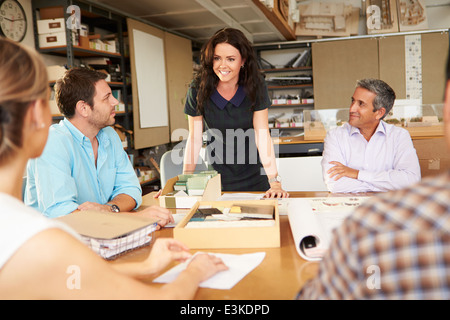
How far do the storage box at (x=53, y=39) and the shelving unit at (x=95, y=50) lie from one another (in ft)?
0.09

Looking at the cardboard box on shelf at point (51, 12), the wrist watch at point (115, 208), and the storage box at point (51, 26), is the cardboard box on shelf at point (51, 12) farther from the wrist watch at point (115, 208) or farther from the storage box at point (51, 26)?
the wrist watch at point (115, 208)

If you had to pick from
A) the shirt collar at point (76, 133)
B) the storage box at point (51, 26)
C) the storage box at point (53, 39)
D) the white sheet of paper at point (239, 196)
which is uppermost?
the storage box at point (51, 26)

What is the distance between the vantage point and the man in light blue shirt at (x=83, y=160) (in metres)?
1.66

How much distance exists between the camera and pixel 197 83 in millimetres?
2463

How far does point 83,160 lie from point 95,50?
102 inches

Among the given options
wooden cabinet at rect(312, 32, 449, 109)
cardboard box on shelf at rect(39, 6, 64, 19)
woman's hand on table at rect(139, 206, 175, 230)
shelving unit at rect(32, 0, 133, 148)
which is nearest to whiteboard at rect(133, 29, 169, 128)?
shelving unit at rect(32, 0, 133, 148)

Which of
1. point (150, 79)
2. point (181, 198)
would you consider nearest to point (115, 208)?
point (181, 198)

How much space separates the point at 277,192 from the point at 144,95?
3421mm

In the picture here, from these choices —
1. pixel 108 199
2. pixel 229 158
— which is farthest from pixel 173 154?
pixel 108 199

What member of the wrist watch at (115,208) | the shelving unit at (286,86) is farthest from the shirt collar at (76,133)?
the shelving unit at (286,86)

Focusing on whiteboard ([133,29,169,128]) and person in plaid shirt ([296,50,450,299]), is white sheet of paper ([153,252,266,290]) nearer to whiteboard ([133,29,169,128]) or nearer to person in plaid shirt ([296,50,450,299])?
person in plaid shirt ([296,50,450,299])

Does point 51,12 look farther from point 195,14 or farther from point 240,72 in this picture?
point 240,72

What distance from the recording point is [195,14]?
4.96m

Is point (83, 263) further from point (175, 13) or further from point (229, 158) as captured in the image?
point (175, 13)
